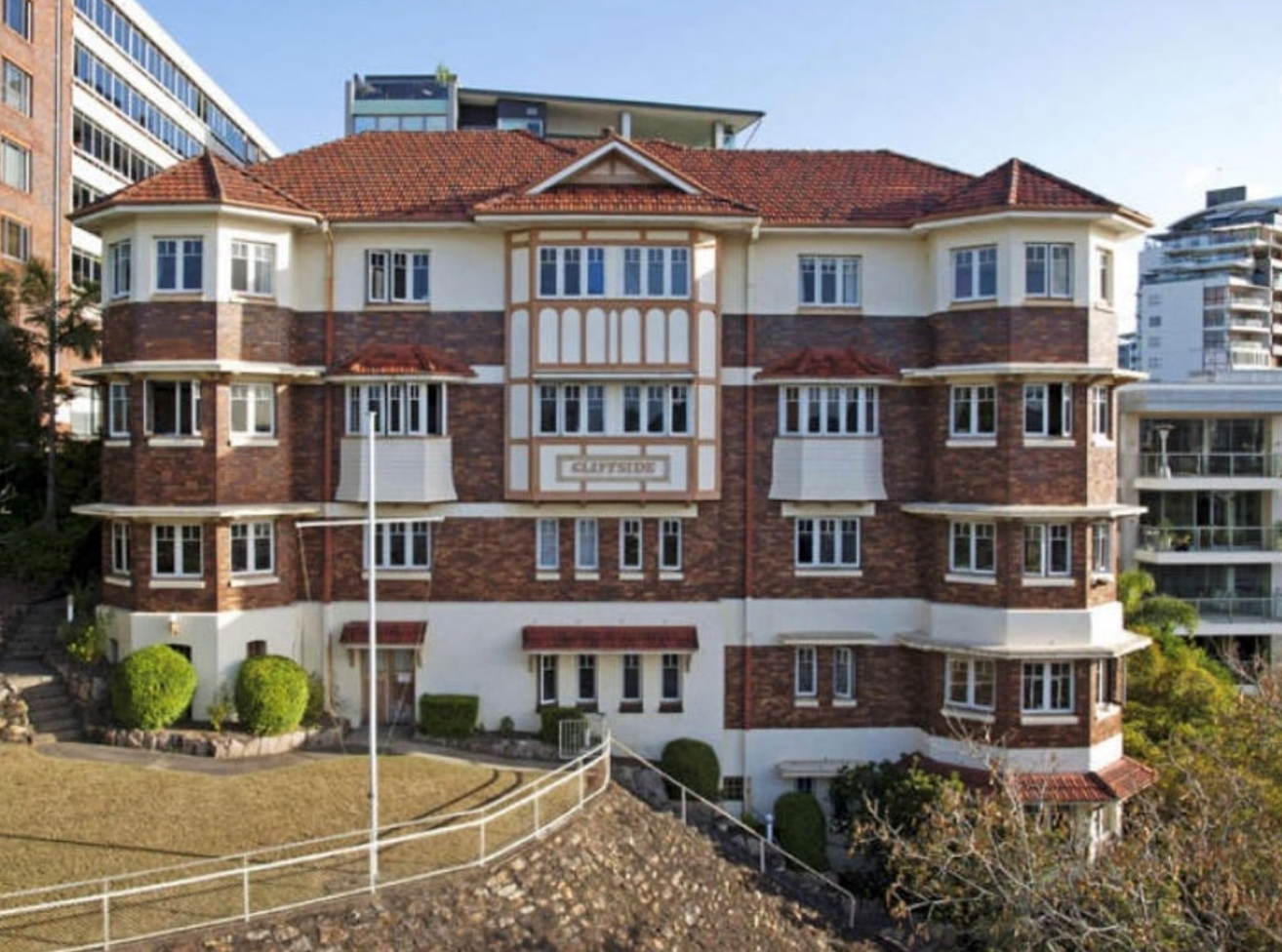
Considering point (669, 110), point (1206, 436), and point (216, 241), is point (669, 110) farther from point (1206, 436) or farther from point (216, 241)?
point (216, 241)

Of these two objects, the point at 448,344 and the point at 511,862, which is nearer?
the point at 511,862

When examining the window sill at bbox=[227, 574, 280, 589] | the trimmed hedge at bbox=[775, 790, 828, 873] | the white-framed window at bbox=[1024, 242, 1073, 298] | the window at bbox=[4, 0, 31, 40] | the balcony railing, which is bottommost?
the trimmed hedge at bbox=[775, 790, 828, 873]

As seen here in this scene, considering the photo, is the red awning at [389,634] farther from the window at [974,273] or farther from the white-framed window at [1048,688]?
the window at [974,273]

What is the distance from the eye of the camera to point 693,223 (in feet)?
77.7

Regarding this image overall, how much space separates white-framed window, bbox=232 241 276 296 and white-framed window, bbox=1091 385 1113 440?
1759 cm

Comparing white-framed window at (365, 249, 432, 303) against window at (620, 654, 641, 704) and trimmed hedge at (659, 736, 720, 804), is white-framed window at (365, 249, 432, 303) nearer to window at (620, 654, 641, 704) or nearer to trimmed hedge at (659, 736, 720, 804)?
window at (620, 654, 641, 704)

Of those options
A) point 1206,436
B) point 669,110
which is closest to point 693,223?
point 1206,436

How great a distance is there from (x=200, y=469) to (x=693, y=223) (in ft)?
37.4

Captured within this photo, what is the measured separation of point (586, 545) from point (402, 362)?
18.5 feet

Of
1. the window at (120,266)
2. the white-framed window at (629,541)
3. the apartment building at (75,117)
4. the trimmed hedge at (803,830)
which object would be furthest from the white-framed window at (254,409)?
the apartment building at (75,117)

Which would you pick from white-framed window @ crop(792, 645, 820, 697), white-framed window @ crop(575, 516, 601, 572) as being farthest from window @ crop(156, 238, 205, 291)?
white-framed window @ crop(792, 645, 820, 697)

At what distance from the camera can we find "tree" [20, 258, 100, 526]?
27.4m

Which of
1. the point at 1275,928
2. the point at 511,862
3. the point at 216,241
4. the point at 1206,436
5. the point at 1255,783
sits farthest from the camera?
the point at 1206,436

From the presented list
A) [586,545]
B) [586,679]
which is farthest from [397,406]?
[586,679]
